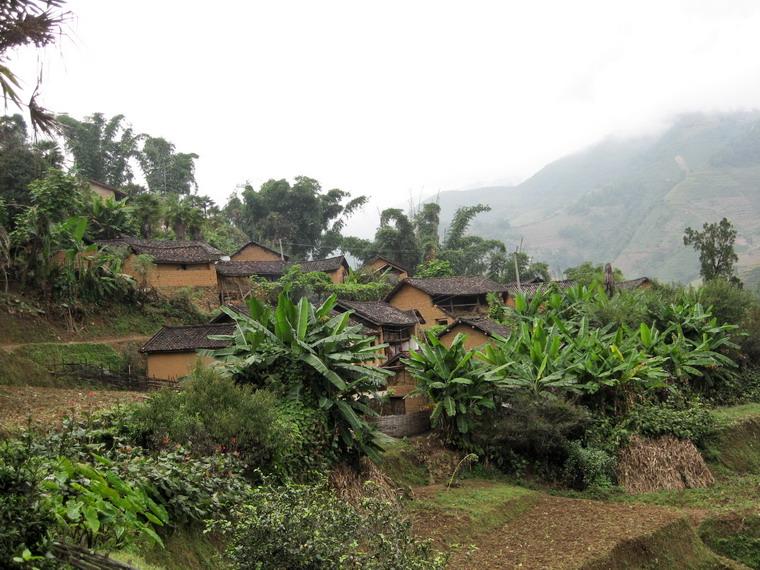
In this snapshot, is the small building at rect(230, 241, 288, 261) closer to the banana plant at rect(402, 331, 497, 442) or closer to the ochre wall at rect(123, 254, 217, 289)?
the ochre wall at rect(123, 254, 217, 289)

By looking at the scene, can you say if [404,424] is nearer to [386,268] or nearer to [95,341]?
[95,341]

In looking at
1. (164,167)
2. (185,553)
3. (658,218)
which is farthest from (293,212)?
(658,218)

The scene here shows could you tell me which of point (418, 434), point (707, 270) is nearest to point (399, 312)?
point (418, 434)

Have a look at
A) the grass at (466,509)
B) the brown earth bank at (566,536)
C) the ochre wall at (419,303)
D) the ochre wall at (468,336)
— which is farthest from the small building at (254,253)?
the brown earth bank at (566,536)

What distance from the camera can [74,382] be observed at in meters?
20.1

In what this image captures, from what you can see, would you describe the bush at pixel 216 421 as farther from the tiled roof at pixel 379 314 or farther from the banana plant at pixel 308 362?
the tiled roof at pixel 379 314

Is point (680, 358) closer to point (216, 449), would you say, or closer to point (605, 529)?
point (605, 529)

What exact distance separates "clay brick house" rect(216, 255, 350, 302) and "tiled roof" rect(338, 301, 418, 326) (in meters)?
6.48

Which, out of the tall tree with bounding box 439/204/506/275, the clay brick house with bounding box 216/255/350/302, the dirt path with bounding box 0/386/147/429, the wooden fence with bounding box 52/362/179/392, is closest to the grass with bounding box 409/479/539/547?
the dirt path with bounding box 0/386/147/429

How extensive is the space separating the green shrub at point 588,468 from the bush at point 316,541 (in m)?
12.4

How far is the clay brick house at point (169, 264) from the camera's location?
30250mm

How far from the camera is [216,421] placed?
9.90 meters

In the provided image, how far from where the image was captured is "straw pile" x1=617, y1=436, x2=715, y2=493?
1783 cm

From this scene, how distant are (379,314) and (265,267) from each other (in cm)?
983
